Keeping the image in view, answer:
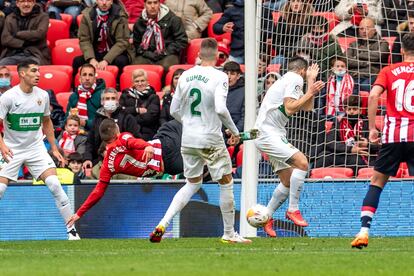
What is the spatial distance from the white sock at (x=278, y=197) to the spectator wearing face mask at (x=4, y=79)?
5.58 meters

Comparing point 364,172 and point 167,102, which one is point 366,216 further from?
point 167,102

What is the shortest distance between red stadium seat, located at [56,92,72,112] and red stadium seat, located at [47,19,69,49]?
204 centimetres

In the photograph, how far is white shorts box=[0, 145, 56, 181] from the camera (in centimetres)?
1580

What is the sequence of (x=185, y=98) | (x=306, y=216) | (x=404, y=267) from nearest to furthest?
(x=404, y=267) < (x=185, y=98) < (x=306, y=216)

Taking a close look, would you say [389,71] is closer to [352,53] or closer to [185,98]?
[185,98]

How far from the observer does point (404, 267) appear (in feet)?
33.9

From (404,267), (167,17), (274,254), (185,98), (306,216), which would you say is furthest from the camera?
(167,17)

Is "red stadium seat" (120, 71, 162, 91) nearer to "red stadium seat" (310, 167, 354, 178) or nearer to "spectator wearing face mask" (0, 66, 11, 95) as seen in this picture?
"spectator wearing face mask" (0, 66, 11, 95)

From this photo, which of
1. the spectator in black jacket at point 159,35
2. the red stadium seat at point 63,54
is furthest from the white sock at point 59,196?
the red stadium seat at point 63,54

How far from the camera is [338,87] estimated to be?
17.4 m

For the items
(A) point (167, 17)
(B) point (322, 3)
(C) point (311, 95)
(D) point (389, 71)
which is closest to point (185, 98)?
(C) point (311, 95)

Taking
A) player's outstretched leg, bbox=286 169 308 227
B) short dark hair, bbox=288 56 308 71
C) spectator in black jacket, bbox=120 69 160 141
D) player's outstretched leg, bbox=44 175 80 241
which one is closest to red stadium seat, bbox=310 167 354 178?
player's outstretched leg, bbox=286 169 308 227

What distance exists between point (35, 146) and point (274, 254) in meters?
4.85

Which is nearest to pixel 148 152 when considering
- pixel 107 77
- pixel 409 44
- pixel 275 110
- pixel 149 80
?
pixel 275 110
